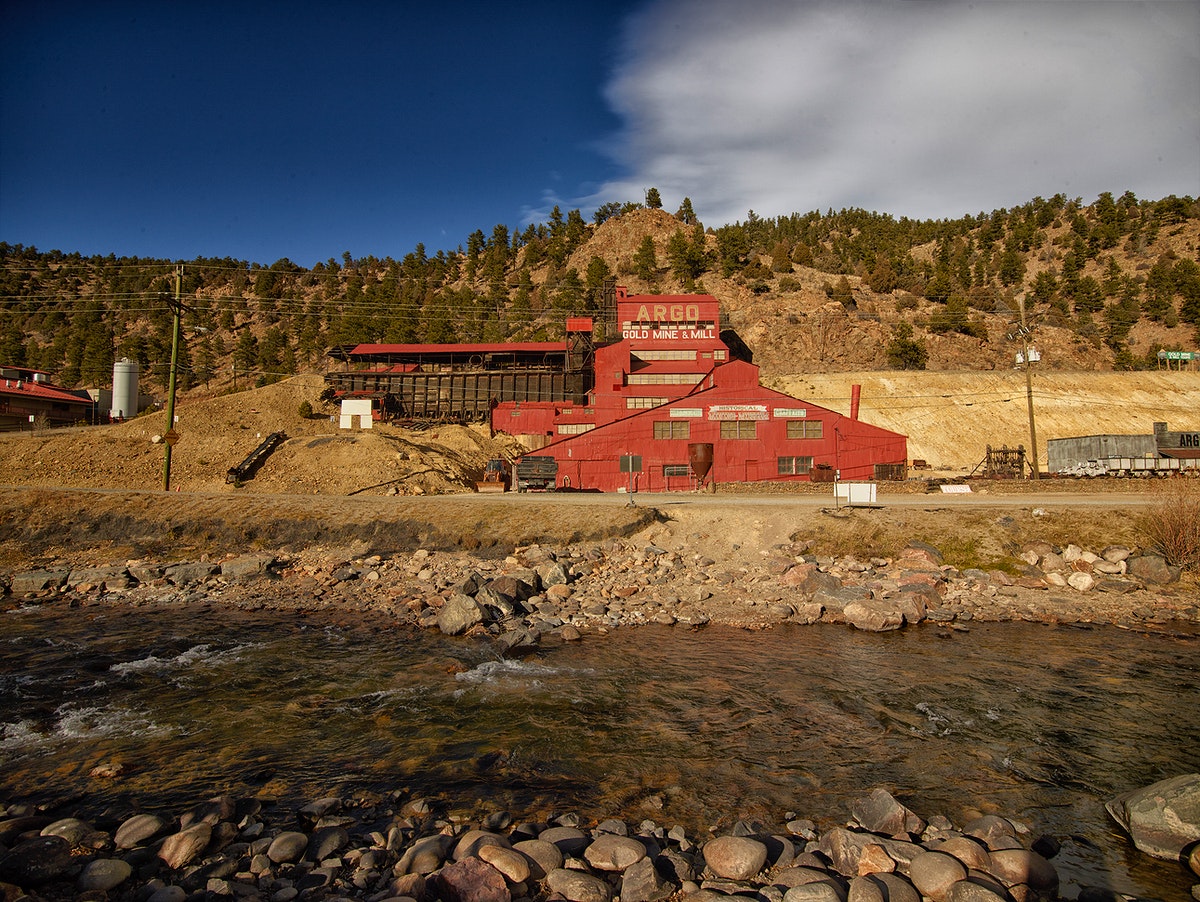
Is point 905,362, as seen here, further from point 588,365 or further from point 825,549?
point 825,549

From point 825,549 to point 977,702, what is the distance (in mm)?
10393

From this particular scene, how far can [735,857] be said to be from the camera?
20.3ft

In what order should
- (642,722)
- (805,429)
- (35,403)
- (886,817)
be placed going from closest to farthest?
(886,817) < (642,722) < (805,429) < (35,403)

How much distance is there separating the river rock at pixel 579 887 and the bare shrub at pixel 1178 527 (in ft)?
69.6

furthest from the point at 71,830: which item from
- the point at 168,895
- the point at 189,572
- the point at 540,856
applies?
the point at 189,572

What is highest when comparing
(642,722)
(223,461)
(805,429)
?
(805,429)

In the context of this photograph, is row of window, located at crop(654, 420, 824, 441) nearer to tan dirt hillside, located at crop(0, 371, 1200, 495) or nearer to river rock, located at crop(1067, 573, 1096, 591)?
tan dirt hillside, located at crop(0, 371, 1200, 495)

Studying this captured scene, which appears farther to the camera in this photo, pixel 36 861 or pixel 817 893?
A: pixel 36 861

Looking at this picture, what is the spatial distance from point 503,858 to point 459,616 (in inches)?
388

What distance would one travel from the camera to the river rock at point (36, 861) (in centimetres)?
588

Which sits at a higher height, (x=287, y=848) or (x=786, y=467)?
(x=786, y=467)

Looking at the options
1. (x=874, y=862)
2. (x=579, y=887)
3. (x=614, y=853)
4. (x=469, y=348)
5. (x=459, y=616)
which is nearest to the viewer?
(x=579, y=887)

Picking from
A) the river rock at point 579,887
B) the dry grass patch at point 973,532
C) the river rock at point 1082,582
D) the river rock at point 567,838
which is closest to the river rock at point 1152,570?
the dry grass patch at point 973,532

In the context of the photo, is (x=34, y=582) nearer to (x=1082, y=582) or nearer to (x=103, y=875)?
(x=103, y=875)
